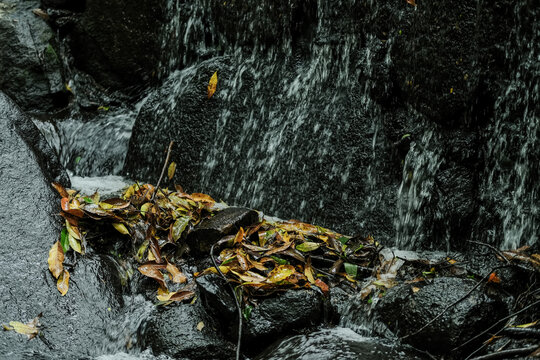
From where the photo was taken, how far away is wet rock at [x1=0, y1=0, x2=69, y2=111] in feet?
25.0

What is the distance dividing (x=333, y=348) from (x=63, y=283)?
1.82 m

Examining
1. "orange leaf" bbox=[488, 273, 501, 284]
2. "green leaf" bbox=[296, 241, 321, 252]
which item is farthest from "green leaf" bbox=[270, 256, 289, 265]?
"orange leaf" bbox=[488, 273, 501, 284]

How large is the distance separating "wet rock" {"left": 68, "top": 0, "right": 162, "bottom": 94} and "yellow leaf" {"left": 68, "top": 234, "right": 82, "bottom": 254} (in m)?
4.47

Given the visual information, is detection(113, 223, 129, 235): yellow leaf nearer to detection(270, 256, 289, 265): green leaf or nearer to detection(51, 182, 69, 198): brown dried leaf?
detection(51, 182, 69, 198): brown dried leaf

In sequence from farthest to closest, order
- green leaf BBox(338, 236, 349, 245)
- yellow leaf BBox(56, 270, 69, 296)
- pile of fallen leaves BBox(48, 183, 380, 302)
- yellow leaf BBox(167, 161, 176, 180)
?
yellow leaf BBox(167, 161, 176, 180) < green leaf BBox(338, 236, 349, 245) < pile of fallen leaves BBox(48, 183, 380, 302) < yellow leaf BBox(56, 270, 69, 296)

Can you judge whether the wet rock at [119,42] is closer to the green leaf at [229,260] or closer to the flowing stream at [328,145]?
the flowing stream at [328,145]

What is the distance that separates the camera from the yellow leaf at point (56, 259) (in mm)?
3357

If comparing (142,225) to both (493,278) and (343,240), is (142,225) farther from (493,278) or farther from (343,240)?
(493,278)

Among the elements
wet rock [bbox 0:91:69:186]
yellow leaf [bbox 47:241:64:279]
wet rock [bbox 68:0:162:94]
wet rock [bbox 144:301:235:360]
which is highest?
wet rock [bbox 68:0:162:94]

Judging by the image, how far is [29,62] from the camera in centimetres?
768

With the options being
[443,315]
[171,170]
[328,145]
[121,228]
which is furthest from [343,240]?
[171,170]

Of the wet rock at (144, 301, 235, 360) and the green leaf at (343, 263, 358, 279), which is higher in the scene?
the green leaf at (343, 263, 358, 279)

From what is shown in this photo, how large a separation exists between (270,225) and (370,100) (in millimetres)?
1825

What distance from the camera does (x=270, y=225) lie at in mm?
4070
